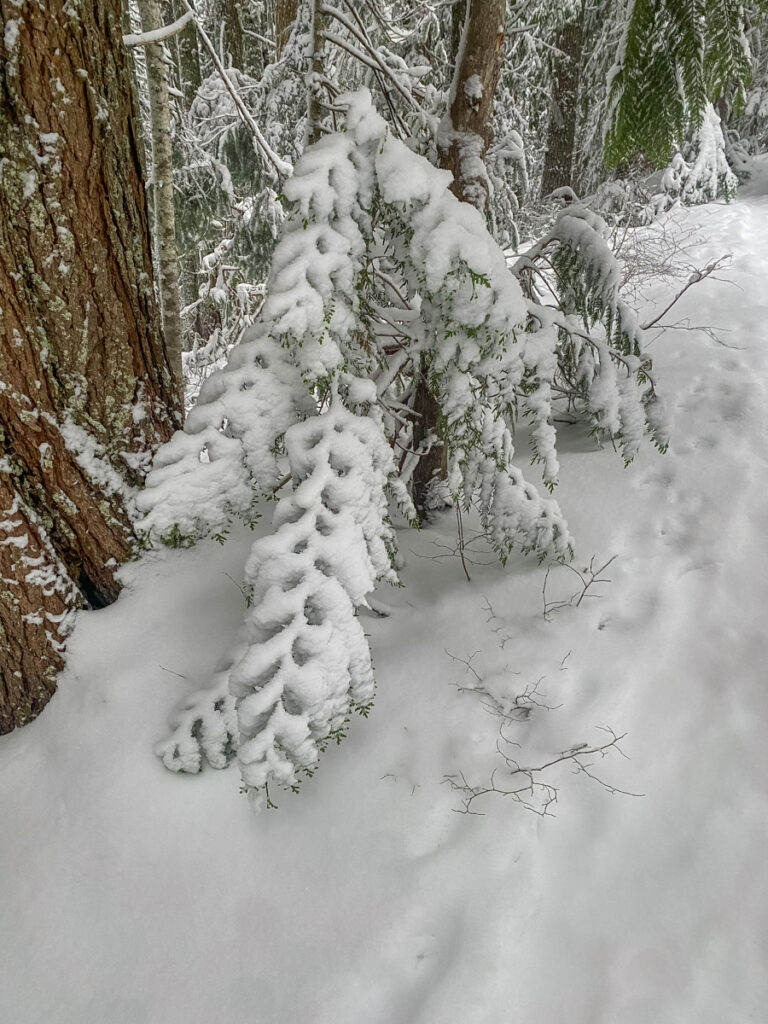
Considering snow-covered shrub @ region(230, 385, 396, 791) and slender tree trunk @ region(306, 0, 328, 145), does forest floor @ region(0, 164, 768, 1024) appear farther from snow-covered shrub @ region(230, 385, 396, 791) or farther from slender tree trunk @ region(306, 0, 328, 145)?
slender tree trunk @ region(306, 0, 328, 145)

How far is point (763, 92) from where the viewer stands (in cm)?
961

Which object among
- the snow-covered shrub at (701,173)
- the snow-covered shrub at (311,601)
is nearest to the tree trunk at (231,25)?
the snow-covered shrub at (701,173)

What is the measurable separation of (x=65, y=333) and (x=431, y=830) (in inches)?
70.6

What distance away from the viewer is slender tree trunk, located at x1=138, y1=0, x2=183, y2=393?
286cm

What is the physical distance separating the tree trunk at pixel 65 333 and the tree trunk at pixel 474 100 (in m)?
1.05

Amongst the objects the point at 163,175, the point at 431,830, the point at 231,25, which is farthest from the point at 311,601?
the point at 231,25

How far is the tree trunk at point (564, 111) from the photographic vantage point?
288 inches

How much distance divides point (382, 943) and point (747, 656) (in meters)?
1.47

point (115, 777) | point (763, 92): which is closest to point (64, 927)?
point (115, 777)

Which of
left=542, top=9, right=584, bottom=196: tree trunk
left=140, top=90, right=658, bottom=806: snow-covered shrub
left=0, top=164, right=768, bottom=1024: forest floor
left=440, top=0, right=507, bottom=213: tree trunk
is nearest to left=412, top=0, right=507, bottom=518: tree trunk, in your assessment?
left=440, top=0, right=507, bottom=213: tree trunk

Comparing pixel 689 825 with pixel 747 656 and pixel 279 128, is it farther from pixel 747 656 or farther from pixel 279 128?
pixel 279 128

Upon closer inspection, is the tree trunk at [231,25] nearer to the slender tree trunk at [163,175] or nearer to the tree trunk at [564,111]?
the tree trunk at [564,111]

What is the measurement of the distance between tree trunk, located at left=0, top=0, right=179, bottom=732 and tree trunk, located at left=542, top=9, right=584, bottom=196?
23.3ft

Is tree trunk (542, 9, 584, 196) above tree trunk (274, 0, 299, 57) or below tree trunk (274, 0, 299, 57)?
below
